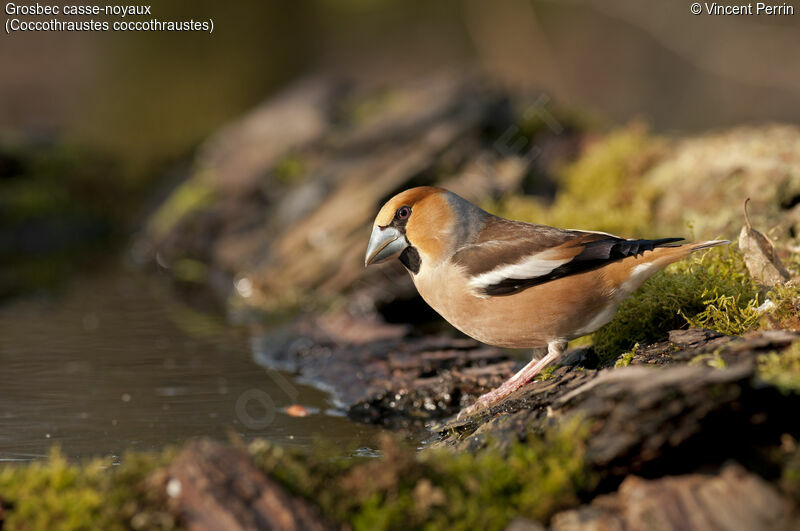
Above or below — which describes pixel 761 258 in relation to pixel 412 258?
below

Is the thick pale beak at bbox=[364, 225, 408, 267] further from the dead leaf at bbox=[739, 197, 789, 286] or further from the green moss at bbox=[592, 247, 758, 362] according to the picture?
the dead leaf at bbox=[739, 197, 789, 286]

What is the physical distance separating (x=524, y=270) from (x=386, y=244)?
1.15 m

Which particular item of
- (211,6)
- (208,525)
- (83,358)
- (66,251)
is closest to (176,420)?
(83,358)

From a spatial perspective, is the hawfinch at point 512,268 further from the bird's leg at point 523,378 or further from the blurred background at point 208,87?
the blurred background at point 208,87

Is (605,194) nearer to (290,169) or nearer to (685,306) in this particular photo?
(685,306)

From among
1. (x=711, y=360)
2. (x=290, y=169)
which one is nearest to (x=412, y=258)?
(x=711, y=360)

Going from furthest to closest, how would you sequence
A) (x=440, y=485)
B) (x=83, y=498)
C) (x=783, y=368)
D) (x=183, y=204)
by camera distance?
(x=183, y=204) < (x=783, y=368) < (x=440, y=485) < (x=83, y=498)

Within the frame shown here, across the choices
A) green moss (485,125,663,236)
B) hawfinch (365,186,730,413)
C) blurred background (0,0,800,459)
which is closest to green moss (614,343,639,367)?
hawfinch (365,186,730,413)

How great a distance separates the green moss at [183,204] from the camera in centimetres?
1438

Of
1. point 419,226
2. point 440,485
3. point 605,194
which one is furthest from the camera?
point 605,194

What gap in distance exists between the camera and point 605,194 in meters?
10.5

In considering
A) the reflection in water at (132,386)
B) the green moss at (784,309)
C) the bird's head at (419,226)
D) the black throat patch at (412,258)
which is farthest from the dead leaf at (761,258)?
the reflection in water at (132,386)

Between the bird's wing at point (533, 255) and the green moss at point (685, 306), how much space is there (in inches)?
15.7

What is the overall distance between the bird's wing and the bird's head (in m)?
0.21
